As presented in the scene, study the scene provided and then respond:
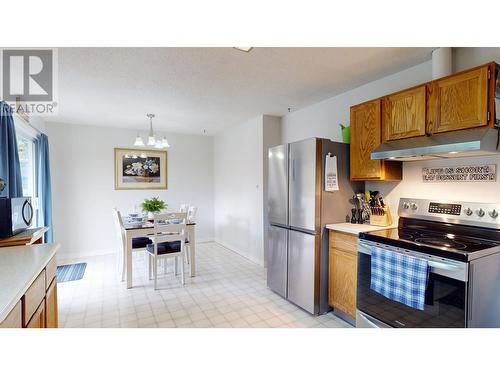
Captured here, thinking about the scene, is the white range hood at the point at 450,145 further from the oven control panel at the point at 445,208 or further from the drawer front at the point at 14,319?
the drawer front at the point at 14,319

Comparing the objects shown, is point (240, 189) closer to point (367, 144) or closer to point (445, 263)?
point (367, 144)

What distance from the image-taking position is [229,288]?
315cm

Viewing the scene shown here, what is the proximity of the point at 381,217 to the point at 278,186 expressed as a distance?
1.09m

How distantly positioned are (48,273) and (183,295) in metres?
1.59

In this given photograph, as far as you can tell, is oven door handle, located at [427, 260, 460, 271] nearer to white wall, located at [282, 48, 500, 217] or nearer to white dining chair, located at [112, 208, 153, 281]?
white wall, located at [282, 48, 500, 217]

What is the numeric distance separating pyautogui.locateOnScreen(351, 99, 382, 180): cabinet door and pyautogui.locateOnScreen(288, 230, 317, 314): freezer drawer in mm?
788

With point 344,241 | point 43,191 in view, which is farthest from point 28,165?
point 344,241

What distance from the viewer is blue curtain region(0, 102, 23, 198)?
2.34 m

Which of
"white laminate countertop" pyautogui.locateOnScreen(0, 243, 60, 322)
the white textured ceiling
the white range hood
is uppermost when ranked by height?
the white textured ceiling

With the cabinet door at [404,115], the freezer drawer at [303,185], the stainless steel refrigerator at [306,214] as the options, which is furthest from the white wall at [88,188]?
the cabinet door at [404,115]

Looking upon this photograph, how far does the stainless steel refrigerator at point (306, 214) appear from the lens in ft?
8.00

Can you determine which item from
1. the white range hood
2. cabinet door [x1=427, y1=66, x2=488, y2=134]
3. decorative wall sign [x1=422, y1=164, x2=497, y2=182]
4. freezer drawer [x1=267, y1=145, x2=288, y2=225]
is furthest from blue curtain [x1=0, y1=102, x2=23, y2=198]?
decorative wall sign [x1=422, y1=164, x2=497, y2=182]

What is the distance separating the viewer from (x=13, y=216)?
6.65 feet

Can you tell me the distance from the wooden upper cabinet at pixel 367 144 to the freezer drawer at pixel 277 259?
3.29 ft
